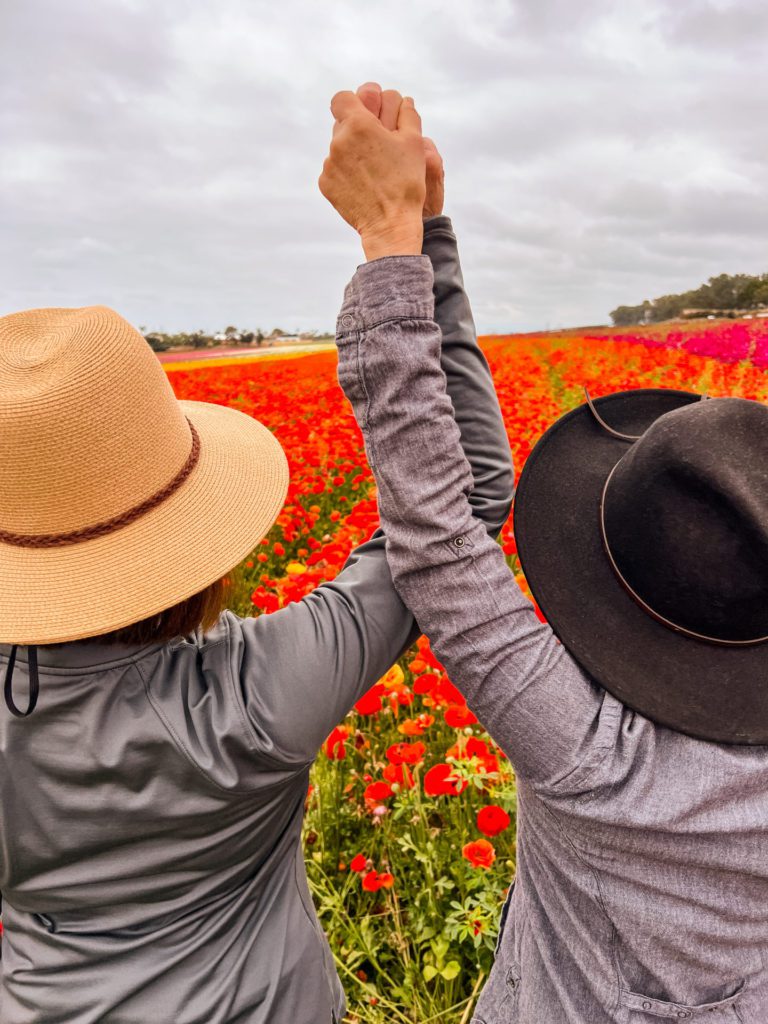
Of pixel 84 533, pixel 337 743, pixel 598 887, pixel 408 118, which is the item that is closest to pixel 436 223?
pixel 408 118

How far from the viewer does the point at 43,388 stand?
92 centimetres

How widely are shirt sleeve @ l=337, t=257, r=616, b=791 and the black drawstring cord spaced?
0.50m

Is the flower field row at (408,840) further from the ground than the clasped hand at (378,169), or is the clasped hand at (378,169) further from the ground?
the clasped hand at (378,169)

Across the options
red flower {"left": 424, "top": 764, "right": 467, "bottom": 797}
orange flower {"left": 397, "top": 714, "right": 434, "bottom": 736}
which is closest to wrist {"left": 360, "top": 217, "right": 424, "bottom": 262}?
red flower {"left": 424, "top": 764, "right": 467, "bottom": 797}

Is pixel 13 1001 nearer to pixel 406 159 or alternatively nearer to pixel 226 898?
pixel 226 898

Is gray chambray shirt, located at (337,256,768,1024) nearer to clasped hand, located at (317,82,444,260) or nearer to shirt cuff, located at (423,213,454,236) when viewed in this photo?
clasped hand, located at (317,82,444,260)

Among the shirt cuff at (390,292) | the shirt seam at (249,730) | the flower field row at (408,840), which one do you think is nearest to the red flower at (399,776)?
the flower field row at (408,840)

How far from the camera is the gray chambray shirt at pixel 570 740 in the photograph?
2.63 ft

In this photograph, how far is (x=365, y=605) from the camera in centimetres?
100

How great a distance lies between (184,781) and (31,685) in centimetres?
24

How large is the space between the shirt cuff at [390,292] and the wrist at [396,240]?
15mm

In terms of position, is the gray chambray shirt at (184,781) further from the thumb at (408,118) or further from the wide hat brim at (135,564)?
the thumb at (408,118)

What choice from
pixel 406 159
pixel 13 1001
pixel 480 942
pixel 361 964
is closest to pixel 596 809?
pixel 406 159

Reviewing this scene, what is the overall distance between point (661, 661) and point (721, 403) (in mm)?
320
